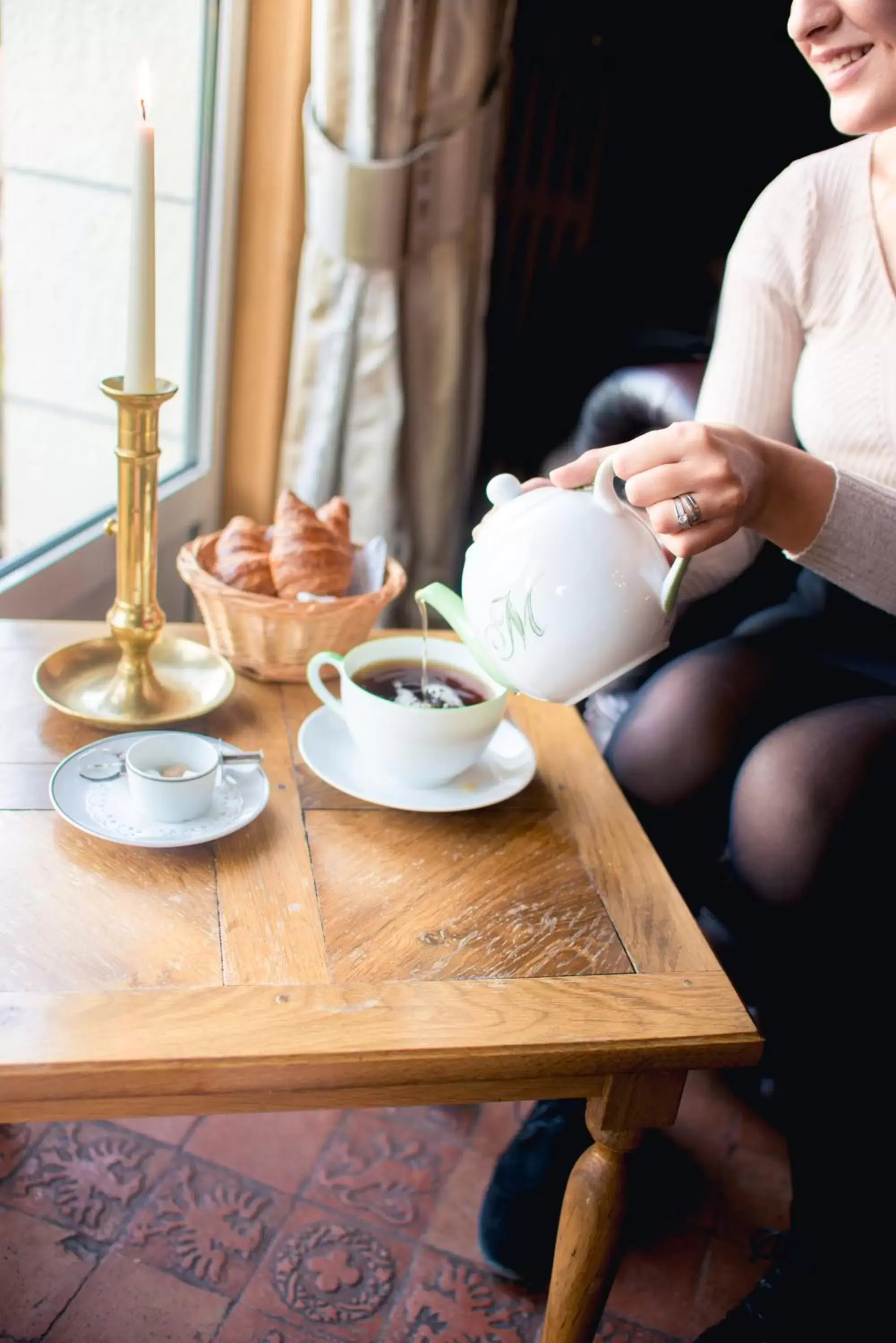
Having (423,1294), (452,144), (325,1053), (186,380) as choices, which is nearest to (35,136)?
(186,380)

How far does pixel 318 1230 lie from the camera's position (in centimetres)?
120

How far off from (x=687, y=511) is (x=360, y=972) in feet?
1.27

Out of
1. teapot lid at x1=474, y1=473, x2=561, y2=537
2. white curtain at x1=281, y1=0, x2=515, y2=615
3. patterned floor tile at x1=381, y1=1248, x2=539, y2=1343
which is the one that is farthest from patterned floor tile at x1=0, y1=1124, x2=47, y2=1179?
white curtain at x1=281, y1=0, x2=515, y2=615

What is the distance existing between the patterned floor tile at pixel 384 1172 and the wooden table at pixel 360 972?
349 mm

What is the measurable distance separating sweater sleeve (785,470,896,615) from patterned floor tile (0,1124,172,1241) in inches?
34.7

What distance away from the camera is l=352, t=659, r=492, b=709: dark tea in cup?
99cm

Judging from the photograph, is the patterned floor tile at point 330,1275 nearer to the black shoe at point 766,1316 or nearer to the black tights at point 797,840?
the black shoe at point 766,1316

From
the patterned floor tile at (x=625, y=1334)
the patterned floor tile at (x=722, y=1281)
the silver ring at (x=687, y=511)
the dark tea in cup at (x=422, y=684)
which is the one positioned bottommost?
the patterned floor tile at (x=722, y=1281)

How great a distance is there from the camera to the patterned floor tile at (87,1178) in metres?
1.17

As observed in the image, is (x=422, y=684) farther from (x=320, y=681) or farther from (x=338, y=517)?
Result: (x=338, y=517)

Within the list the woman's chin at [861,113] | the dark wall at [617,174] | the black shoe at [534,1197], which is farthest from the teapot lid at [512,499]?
the dark wall at [617,174]

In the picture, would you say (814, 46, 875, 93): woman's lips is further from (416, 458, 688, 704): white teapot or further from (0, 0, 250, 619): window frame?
(0, 0, 250, 619): window frame

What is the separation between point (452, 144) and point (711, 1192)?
4.49 ft

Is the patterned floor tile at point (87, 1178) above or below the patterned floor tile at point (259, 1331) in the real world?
below
